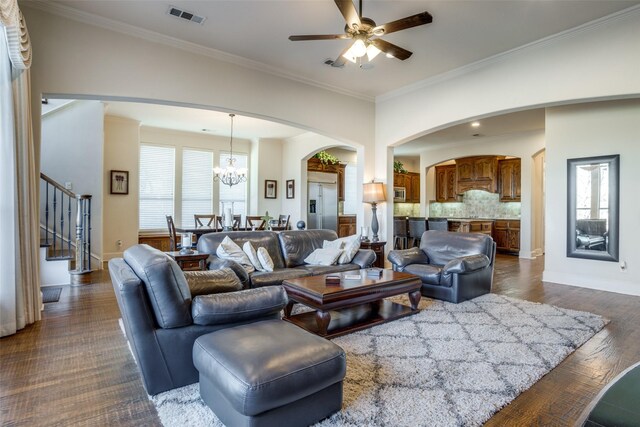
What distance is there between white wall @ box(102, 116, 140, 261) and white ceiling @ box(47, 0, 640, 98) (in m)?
3.90

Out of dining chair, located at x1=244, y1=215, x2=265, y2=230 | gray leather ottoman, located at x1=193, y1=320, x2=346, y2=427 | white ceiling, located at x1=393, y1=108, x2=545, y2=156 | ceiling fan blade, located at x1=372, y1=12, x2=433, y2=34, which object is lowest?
gray leather ottoman, located at x1=193, y1=320, x2=346, y2=427

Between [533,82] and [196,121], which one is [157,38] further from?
[533,82]

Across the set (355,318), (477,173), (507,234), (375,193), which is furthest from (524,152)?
(355,318)

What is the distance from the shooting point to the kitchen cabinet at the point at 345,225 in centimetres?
976

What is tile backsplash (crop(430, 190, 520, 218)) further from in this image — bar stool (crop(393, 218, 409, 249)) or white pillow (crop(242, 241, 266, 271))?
white pillow (crop(242, 241, 266, 271))

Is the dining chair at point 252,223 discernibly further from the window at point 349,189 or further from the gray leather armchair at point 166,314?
the gray leather armchair at point 166,314

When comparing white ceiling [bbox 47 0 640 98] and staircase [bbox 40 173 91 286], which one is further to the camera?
staircase [bbox 40 173 91 286]

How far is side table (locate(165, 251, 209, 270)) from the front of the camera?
4051mm

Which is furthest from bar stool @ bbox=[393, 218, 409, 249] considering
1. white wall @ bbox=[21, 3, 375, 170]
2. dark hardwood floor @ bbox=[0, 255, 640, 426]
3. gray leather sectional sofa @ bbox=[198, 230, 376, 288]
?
dark hardwood floor @ bbox=[0, 255, 640, 426]

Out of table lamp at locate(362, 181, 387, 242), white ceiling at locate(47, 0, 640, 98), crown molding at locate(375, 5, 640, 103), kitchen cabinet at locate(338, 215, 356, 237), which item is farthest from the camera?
kitchen cabinet at locate(338, 215, 356, 237)

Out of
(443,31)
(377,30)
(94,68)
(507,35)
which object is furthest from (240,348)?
(507,35)

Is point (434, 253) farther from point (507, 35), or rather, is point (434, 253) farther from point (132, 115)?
point (132, 115)

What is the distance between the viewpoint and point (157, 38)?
4211mm

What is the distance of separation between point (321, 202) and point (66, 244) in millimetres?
5616
